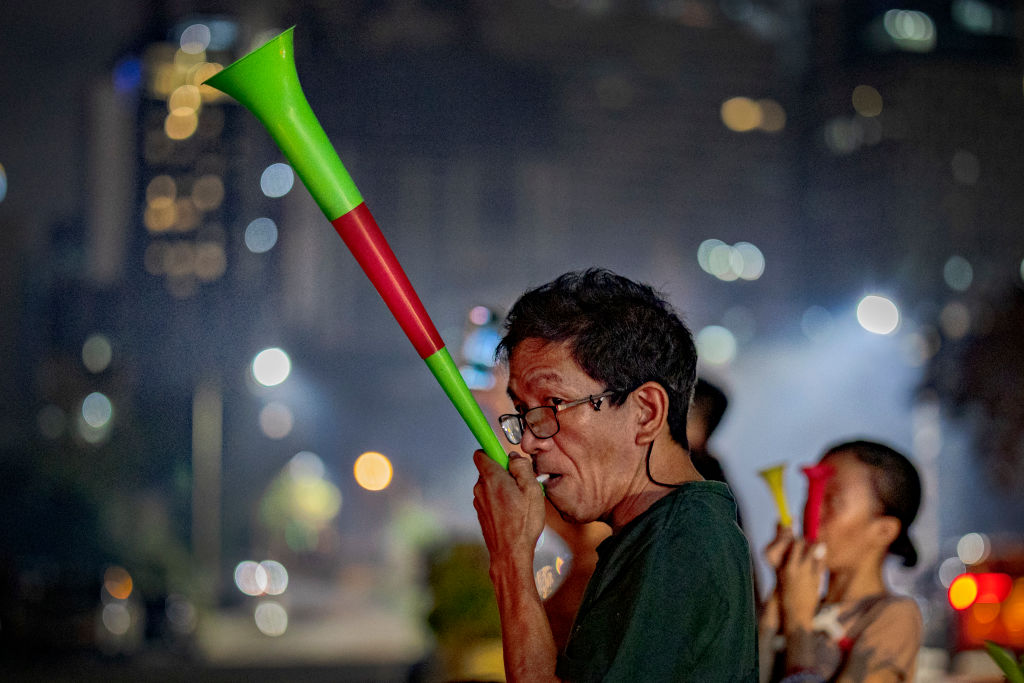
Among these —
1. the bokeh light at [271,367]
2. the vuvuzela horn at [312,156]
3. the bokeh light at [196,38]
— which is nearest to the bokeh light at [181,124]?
the bokeh light at [196,38]

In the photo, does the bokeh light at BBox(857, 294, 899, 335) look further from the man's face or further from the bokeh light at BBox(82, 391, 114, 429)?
the man's face

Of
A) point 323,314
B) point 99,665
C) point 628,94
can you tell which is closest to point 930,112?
point 628,94

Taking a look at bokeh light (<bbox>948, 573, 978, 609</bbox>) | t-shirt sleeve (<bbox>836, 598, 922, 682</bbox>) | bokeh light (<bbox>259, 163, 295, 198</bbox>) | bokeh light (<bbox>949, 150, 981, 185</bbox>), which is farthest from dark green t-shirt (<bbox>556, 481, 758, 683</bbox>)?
bokeh light (<bbox>949, 150, 981, 185</bbox>)

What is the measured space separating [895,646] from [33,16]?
10.7 meters

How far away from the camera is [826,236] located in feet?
38.6

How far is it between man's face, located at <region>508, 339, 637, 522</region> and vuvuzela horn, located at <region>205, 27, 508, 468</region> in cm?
17

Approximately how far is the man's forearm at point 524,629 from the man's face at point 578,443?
134 mm

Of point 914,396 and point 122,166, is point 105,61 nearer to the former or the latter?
point 122,166

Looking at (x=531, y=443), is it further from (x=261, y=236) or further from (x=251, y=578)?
(x=251, y=578)

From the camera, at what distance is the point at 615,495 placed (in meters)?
1.38

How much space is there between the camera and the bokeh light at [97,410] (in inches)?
415

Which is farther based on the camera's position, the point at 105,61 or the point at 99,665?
the point at 105,61

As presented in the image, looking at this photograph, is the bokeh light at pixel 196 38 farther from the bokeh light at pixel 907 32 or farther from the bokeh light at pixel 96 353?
the bokeh light at pixel 907 32

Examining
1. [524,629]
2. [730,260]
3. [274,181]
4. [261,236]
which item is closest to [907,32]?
[730,260]
